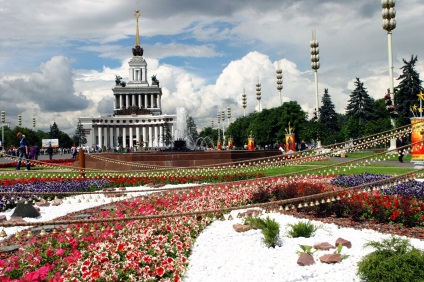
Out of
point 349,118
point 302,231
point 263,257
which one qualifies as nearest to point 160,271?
point 263,257

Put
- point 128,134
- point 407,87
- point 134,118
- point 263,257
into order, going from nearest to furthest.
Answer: point 263,257, point 407,87, point 134,118, point 128,134

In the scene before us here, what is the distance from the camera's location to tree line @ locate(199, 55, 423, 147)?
5088cm

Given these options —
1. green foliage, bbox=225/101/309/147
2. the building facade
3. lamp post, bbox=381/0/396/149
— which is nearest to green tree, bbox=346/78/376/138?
green foliage, bbox=225/101/309/147

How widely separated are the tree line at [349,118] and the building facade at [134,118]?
50876 mm

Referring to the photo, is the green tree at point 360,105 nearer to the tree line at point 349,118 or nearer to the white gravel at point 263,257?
the tree line at point 349,118

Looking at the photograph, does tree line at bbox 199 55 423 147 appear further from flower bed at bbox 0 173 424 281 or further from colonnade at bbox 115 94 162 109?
colonnade at bbox 115 94 162 109

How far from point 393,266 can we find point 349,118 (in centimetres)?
6770

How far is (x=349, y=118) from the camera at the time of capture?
6925 cm

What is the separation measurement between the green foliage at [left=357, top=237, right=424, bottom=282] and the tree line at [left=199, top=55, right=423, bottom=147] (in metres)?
36.4

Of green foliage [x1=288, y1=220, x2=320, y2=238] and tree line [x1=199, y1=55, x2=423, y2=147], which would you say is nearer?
green foliage [x1=288, y1=220, x2=320, y2=238]

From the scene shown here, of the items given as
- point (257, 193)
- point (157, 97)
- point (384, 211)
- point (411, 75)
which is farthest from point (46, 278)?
point (157, 97)

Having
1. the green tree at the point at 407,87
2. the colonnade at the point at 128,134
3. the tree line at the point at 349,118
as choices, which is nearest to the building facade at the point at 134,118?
the colonnade at the point at 128,134

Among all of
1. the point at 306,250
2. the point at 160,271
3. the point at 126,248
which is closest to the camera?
the point at 160,271

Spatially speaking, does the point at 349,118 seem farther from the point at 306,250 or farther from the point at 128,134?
the point at 128,134
